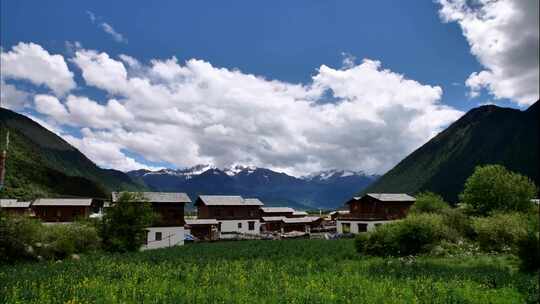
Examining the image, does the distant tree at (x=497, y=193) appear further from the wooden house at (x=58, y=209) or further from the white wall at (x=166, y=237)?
the wooden house at (x=58, y=209)

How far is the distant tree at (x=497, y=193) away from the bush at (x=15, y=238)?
185 feet

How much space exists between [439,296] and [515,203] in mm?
48670

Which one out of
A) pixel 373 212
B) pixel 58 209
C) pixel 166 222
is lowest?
pixel 166 222

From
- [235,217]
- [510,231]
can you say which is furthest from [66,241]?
[235,217]

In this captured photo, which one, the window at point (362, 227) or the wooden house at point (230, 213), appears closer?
the window at point (362, 227)

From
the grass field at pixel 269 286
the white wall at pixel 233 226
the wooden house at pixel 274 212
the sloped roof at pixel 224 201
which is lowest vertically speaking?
the grass field at pixel 269 286

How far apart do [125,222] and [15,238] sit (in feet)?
42.5

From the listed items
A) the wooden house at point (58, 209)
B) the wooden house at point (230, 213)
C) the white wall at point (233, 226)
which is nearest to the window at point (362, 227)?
the wooden house at point (230, 213)

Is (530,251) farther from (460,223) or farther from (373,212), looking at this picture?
(373,212)

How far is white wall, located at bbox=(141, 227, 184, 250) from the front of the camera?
6341cm

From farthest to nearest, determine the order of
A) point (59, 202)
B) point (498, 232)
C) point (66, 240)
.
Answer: point (59, 202) < point (66, 240) < point (498, 232)

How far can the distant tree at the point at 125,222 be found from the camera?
46906 millimetres

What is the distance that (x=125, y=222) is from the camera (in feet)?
156

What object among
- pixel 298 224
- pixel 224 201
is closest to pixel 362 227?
pixel 224 201
